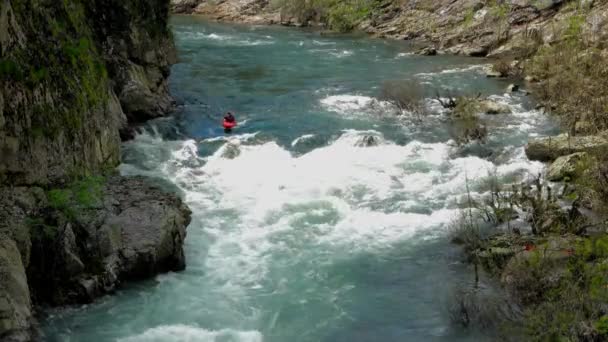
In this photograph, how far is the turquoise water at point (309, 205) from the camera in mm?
9758

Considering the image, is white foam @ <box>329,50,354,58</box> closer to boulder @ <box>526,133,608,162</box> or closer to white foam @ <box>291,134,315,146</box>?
white foam @ <box>291,134,315,146</box>

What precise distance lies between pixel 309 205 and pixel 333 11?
90.0 feet

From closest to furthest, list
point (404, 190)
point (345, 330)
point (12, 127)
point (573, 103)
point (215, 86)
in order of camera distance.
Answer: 1. point (345, 330)
2. point (12, 127)
3. point (404, 190)
4. point (573, 103)
5. point (215, 86)

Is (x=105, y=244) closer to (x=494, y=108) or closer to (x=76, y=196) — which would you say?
(x=76, y=196)

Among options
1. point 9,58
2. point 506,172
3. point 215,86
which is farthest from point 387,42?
point 9,58

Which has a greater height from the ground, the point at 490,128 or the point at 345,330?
the point at 490,128

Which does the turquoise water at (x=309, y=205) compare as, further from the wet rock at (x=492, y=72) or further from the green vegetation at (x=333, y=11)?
the green vegetation at (x=333, y=11)

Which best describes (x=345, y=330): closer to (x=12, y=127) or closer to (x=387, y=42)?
(x=12, y=127)

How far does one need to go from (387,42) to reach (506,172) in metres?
19.2

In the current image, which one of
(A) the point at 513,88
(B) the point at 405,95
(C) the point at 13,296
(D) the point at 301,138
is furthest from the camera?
(A) the point at 513,88

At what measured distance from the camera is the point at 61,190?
10867mm

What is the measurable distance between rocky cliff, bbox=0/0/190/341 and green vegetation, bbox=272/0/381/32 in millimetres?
25029

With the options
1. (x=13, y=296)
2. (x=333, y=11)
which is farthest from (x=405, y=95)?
(x=333, y=11)

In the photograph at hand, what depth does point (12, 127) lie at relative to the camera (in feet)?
35.2
